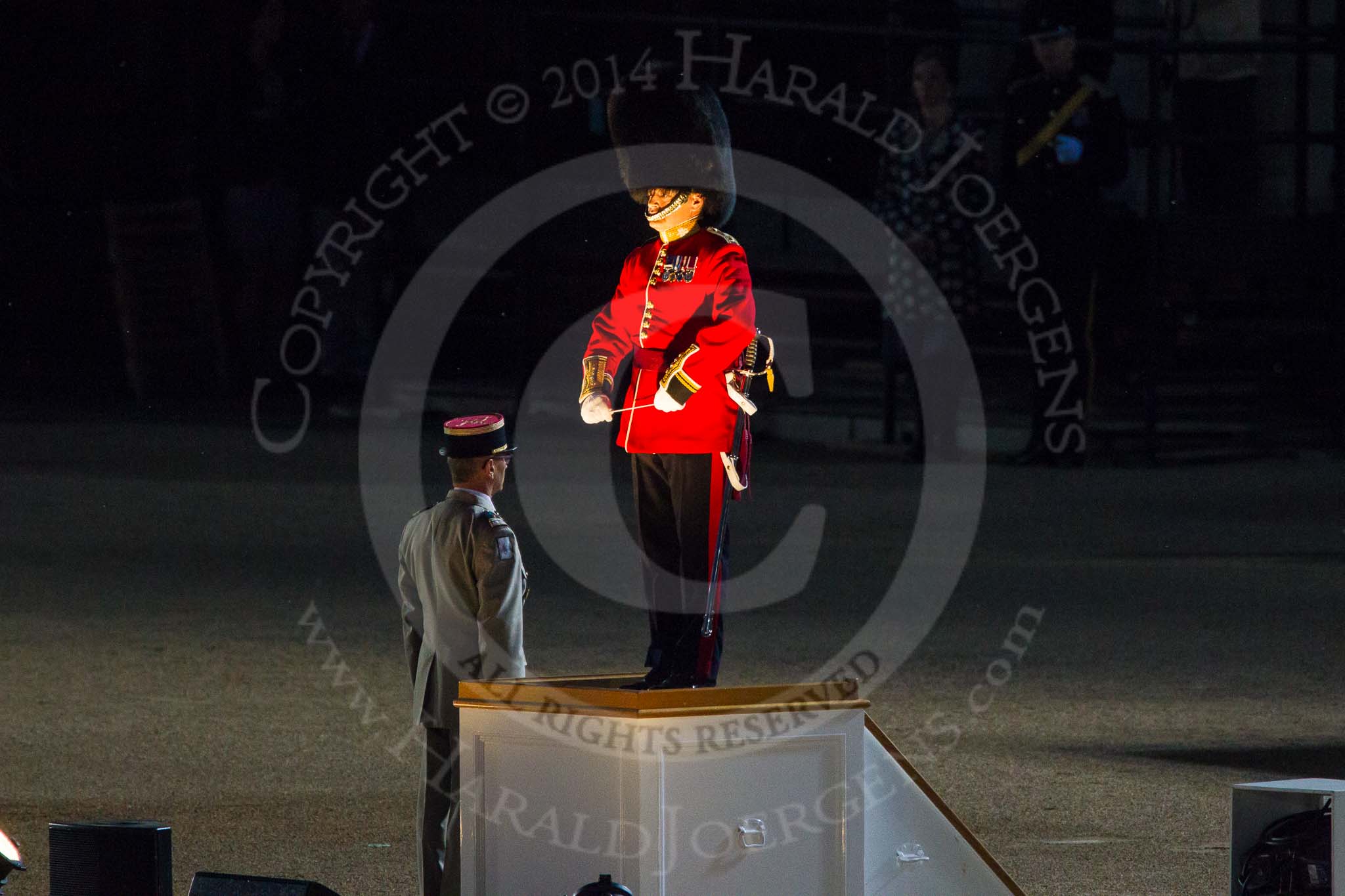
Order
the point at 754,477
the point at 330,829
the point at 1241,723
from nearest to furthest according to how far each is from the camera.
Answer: the point at 330,829
the point at 1241,723
the point at 754,477

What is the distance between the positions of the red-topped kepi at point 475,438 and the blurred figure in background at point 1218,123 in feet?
42.3

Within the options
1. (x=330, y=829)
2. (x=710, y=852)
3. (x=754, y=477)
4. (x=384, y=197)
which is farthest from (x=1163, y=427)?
(x=710, y=852)

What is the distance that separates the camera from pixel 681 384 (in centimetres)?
517

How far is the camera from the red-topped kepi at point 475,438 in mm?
5395

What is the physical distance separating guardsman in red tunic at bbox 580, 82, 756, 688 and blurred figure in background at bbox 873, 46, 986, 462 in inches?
310

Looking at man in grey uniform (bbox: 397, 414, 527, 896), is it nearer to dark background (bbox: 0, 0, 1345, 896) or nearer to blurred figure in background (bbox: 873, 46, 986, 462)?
dark background (bbox: 0, 0, 1345, 896)

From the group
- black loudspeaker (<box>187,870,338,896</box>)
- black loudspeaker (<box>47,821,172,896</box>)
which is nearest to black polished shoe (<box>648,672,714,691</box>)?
black loudspeaker (<box>187,870,338,896</box>)

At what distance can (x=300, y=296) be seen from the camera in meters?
17.1

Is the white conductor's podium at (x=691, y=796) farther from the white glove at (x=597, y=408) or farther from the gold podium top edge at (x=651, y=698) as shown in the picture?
the white glove at (x=597, y=408)

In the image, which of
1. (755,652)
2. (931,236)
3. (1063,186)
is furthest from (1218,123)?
(755,652)

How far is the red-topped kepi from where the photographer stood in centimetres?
539

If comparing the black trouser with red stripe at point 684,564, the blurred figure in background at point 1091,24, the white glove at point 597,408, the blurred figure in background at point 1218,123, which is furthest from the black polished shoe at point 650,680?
the blurred figure in background at point 1218,123

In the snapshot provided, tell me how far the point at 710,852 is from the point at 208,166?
13378 mm

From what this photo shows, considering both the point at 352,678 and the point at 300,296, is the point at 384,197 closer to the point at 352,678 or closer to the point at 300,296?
the point at 300,296
